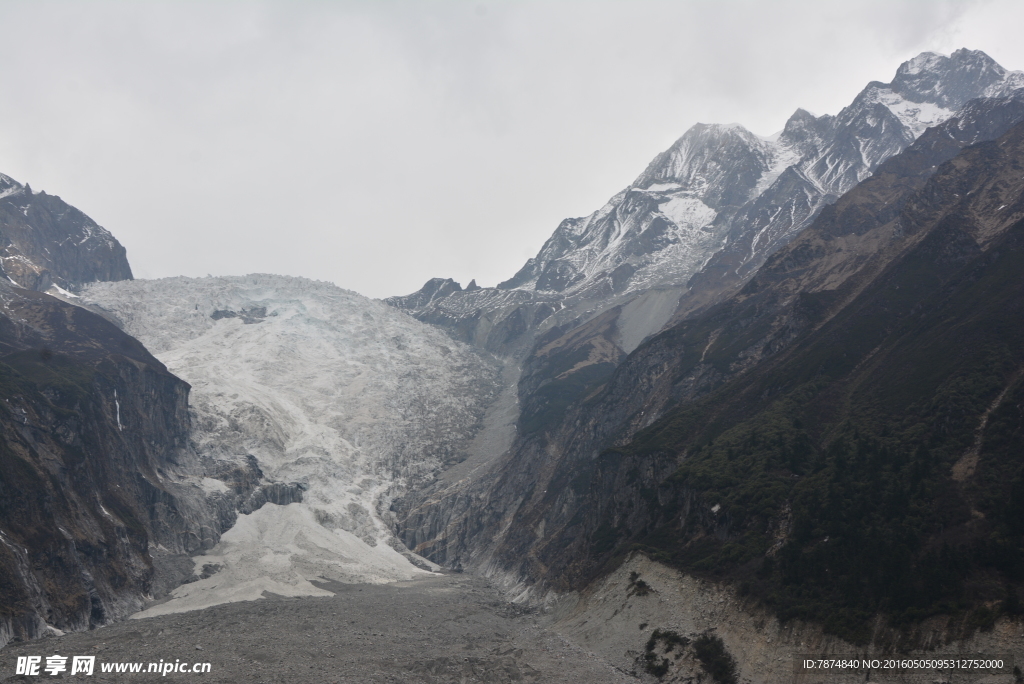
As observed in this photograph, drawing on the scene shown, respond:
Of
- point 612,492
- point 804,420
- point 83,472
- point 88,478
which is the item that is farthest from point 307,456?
point 804,420

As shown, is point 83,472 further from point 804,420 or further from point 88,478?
point 804,420

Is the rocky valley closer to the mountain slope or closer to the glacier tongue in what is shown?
the mountain slope

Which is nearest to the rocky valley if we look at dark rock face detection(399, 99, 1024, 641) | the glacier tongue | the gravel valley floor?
dark rock face detection(399, 99, 1024, 641)

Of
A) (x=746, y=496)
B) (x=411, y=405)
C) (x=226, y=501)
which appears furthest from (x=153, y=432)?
(x=746, y=496)

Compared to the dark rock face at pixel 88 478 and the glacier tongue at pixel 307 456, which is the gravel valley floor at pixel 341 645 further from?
the glacier tongue at pixel 307 456

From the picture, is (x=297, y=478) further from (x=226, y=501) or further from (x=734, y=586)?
(x=734, y=586)

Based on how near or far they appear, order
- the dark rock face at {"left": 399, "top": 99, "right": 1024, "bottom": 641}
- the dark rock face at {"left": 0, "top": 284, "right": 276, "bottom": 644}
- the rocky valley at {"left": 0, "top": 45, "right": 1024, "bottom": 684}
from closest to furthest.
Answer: the rocky valley at {"left": 0, "top": 45, "right": 1024, "bottom": 684}, the dark rock face at {"left": 399, "top": 99, "right": 1024, "bottom": 641}, the dark rock face at {"left": 0, "top": 284, "right": 276, "bottom": 644}
